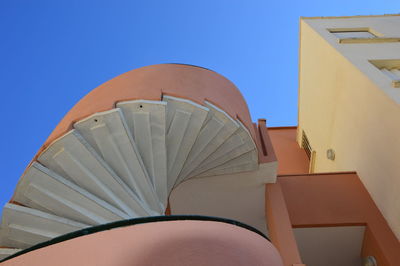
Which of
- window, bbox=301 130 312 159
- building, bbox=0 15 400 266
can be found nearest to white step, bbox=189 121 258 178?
building, bbox=0 15 400 266

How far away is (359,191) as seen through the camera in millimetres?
8469

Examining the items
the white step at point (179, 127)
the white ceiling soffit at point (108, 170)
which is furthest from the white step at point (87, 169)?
the white step at point (179, 127)

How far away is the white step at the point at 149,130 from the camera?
5.85 meters

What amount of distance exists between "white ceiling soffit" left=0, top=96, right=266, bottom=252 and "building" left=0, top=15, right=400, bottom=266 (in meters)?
0.01

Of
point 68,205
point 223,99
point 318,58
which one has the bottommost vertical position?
point 68,205

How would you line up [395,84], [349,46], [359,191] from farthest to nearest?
[349,46] → [359,191] → [395,84]

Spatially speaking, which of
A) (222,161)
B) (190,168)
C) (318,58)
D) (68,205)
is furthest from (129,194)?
(318,58)

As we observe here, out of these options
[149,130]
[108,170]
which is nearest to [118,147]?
[108,170]

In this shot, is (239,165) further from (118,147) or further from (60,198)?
(60,198)

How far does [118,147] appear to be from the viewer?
569cm

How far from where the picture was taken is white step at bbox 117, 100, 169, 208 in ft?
19.2

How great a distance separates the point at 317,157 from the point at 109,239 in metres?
10.0

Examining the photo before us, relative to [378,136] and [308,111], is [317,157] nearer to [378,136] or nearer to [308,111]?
[308,111]

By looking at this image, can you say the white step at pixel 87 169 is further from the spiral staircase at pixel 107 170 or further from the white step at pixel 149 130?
the white step at pixel 149 130
